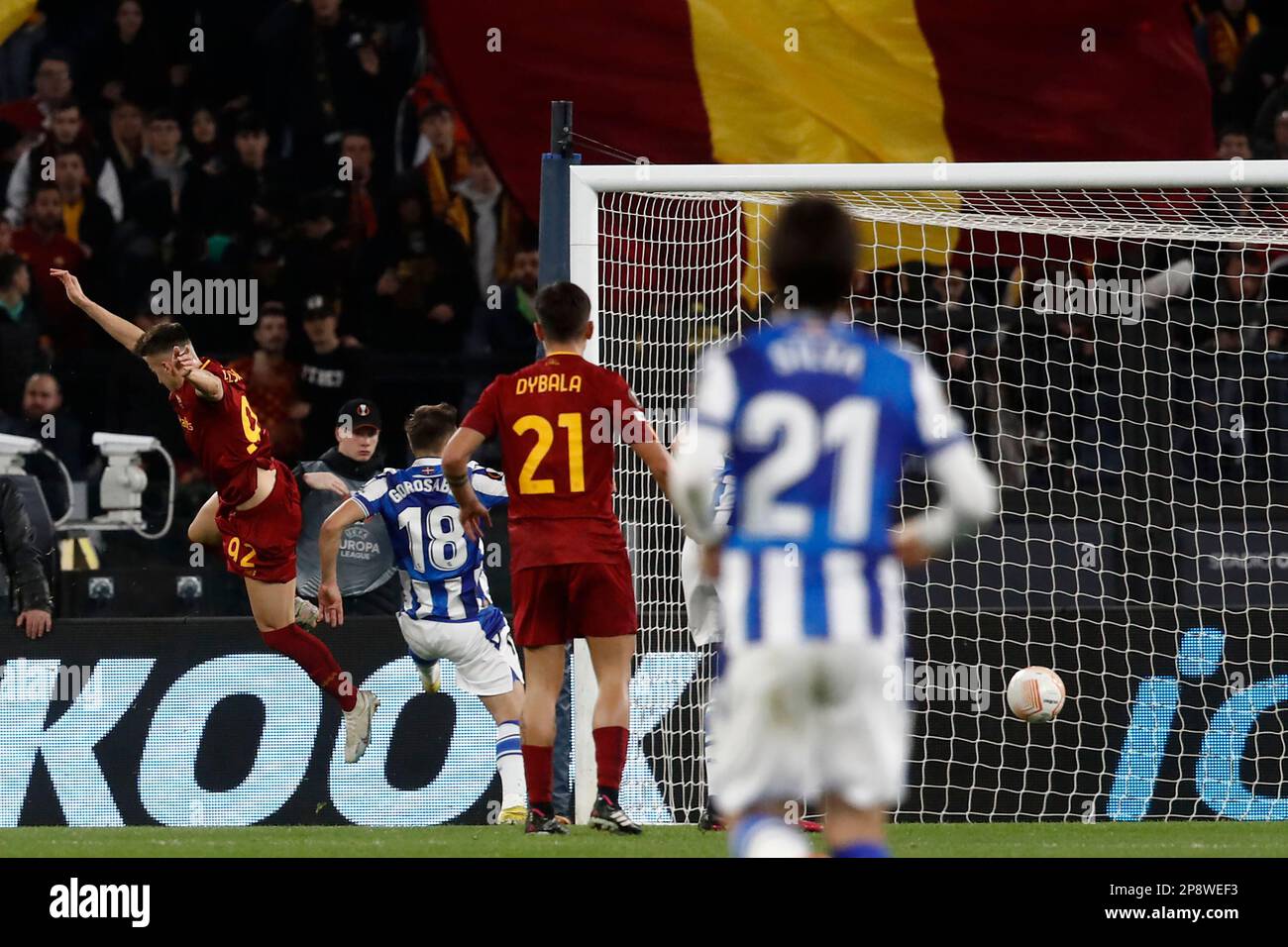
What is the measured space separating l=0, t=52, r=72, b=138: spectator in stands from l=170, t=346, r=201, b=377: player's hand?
16.9 feet

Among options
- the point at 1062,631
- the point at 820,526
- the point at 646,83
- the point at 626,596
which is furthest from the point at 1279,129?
the point at 820,526

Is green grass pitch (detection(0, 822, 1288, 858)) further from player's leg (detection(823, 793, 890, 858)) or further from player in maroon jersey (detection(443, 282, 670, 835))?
player's leg (detection(823, 793, 890, 858))

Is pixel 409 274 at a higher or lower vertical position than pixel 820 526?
higher

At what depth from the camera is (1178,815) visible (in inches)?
330

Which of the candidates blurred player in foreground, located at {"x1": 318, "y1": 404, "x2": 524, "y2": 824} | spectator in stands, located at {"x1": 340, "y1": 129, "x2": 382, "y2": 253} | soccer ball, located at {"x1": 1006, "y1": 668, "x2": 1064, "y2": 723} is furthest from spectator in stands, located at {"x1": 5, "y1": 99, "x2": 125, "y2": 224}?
soccer ball, located at {"x1": 1006, "y1": 668, "x2": 1064, "y2": 723}

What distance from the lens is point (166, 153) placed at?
1256cm

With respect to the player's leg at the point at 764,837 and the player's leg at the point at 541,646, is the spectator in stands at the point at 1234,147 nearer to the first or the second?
the player's leg at the point at 541,646

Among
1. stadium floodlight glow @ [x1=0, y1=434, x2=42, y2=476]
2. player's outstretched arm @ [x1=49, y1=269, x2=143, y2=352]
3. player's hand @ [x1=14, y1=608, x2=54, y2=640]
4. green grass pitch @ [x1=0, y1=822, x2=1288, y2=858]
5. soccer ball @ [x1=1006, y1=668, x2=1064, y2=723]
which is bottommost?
green grass pitch @ [x1=0, y1=822, x2=1288, y2=858]

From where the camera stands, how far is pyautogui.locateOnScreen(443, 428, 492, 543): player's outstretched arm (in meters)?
6.32

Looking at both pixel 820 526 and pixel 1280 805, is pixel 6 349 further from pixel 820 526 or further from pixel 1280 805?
pixel 820 526

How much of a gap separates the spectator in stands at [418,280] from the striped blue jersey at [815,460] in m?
7.99

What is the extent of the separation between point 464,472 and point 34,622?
3034 mm

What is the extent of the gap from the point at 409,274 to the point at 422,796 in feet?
14.1

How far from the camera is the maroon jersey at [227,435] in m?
8.29
